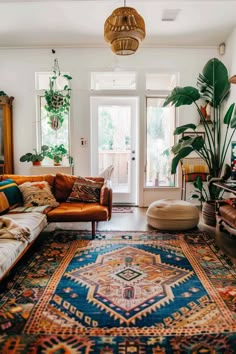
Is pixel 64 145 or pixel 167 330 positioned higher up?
pixel 64 145

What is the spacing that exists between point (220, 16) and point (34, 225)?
4.03 metres

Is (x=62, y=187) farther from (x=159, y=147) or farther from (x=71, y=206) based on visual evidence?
(x=159, y=147)

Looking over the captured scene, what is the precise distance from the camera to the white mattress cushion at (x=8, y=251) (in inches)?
83.0

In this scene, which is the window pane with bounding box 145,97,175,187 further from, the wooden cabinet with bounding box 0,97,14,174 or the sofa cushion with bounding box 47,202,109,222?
the wooden cabinet with bounding box 0,97,14,174

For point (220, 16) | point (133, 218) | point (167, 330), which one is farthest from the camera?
point (133, 218)

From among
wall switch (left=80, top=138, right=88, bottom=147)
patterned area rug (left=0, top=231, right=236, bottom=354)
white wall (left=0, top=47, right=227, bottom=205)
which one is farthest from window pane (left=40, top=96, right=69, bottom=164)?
patterned area rug (left=0, top=231, right=236, bottom=354)

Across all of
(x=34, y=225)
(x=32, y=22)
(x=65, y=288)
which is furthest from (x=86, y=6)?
(x=65, y=288)

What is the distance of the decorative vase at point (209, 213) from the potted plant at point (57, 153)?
272 centimetres

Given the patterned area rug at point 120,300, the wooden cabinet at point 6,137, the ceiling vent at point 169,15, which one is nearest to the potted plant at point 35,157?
the wooden cabinet at point 6,137

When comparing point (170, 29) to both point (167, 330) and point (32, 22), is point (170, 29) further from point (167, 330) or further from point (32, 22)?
point (167, 330)

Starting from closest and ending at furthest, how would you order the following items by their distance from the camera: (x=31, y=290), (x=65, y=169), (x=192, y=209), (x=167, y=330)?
(x=167, y=330)
(x=31, y=290)
(x=192, y=209)
(x=65, y=169)

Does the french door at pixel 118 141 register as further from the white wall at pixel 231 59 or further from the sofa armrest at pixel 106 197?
the sofa armrest at pixel 106 197

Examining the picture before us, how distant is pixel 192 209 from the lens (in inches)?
153

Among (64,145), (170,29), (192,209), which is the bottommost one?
(192,209)
